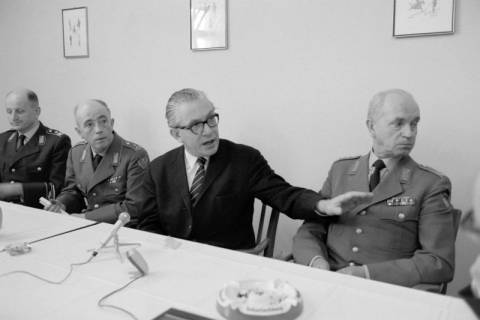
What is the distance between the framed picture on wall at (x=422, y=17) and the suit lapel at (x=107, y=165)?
1737mm

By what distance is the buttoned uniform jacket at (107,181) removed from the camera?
2.56m

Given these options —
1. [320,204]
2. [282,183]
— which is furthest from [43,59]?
[320,204]

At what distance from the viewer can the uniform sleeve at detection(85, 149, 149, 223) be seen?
2359 mm

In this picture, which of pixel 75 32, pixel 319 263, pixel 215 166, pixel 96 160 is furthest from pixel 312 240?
pixel 75 32

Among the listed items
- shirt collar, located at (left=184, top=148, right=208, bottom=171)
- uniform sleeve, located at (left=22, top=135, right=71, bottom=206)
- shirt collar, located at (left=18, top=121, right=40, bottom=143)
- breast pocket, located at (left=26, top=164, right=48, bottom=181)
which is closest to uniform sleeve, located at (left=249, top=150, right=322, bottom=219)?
shirt collar, located at (left=184, top=148, right=208, bottom=171)

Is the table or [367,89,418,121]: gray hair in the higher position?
[367,89,418,121]: gray hair

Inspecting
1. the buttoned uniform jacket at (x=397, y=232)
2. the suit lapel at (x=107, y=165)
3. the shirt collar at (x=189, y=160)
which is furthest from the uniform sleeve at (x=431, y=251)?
the suit lapel at (x=107, y=165)

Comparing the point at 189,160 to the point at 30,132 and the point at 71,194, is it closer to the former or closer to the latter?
the point at 71,194

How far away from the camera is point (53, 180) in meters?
3.04

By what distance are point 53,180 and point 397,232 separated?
2328 millimetres

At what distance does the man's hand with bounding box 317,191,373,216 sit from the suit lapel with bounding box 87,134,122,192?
4.45 feet

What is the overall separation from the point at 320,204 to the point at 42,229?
1.18m

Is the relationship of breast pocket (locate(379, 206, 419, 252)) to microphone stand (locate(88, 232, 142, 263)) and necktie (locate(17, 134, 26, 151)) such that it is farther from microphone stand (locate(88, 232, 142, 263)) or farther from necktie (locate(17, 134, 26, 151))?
necktie (locate(17, 134, 26, 151))

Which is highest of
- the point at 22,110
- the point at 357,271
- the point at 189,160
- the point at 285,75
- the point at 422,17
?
the point at 422,17
